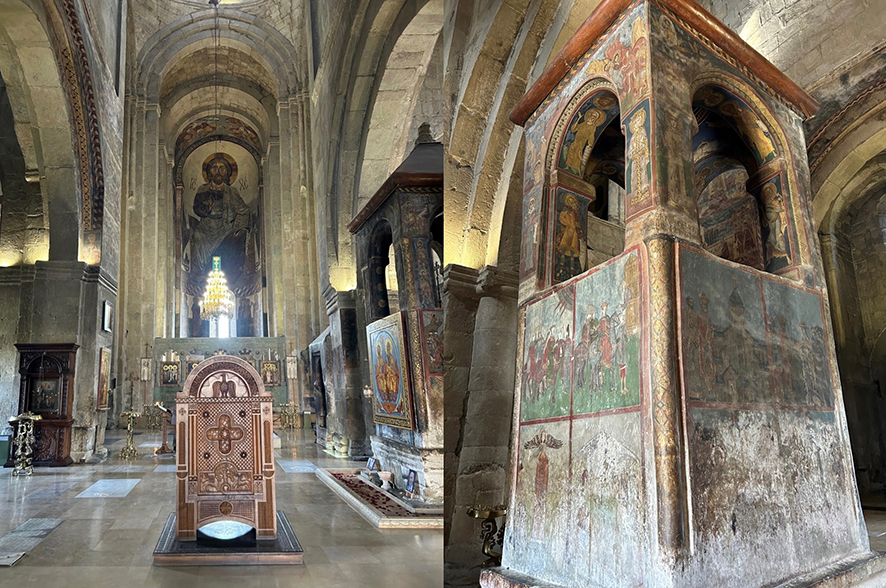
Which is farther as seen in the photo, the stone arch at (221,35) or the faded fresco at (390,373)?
the stone arch at (221,35)

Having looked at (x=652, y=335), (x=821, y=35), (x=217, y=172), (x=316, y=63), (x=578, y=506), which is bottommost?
(x=578, y=506)

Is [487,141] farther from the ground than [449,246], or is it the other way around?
[487,141]

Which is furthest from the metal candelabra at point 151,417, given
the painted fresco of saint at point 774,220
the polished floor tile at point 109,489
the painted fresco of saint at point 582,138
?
the painted fresco of saint at point 774,220

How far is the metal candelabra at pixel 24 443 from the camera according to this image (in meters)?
9.82

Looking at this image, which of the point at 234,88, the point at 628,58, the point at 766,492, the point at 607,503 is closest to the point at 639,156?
the point at 628,58

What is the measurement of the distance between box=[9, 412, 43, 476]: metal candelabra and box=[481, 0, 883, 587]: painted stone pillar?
8.50 m

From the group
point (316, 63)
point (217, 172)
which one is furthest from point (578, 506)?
point (217, 172)

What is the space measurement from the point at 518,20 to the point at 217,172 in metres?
27.6

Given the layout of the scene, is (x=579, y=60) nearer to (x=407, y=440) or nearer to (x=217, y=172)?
(x=407, y=440)

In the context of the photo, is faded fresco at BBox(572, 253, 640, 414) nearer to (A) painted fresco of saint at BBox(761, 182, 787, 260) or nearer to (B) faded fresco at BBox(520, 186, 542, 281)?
(B) faded fresco at BBox(520, 186, 542, 281)

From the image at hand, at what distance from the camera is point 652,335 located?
3.72m

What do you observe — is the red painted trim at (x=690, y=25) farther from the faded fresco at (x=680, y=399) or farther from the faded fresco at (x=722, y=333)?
the faded fresco at (x=722, y=333)

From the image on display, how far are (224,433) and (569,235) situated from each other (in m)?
3.68

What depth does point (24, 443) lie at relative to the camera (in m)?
10.4
